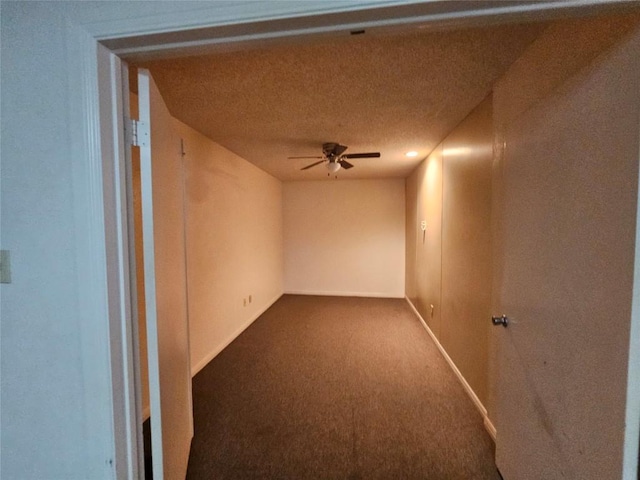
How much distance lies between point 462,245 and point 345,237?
10.7ft

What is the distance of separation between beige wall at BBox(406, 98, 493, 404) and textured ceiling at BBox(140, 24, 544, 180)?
30 cm

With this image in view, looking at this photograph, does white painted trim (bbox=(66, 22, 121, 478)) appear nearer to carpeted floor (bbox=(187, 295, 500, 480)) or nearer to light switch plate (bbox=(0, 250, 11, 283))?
light switch plate (bbox=(0, 250, 11, 283))

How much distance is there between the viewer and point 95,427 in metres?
0.77

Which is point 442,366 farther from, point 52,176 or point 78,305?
point 52,176

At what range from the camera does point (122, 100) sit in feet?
2.71

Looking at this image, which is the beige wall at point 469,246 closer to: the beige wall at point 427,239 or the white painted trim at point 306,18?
the beige wall at point 427,239

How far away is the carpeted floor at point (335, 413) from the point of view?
1528mm

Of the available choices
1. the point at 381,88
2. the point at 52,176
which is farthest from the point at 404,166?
the point at 52,176

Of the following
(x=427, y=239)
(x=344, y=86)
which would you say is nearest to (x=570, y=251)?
(x=344, y=86)

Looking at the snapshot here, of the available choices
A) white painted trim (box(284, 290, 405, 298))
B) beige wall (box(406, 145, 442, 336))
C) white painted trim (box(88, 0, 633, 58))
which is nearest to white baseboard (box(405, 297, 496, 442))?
beige wall (box(406, 145, 442, 336))

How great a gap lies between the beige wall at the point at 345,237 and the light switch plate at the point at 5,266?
→ 4.82 meters

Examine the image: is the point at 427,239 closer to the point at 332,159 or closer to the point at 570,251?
the point at 332,159

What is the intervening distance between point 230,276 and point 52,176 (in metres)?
2.61

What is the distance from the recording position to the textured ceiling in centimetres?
Answer: 135
